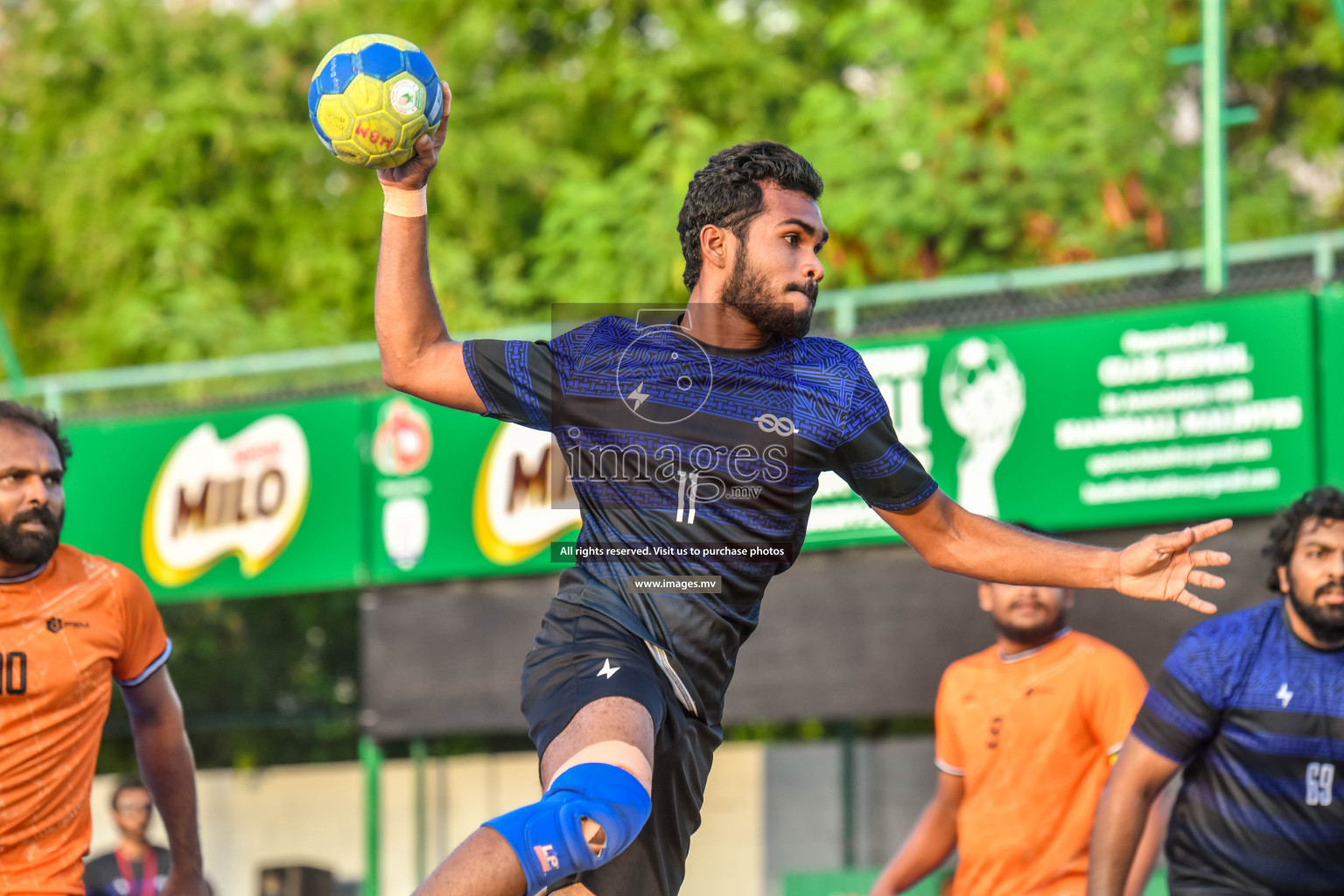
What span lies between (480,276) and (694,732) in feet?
48.1

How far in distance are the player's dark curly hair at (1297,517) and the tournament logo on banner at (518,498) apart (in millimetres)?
5496

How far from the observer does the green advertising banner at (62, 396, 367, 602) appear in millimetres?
12305

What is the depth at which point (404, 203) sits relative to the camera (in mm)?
4336

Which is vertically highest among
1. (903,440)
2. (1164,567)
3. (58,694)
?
(903,440)

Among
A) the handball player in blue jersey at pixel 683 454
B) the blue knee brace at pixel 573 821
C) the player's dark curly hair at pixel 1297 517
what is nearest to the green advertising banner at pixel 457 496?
the player's dark curly hair at pixel 1297 517

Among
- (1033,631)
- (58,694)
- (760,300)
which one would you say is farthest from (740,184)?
(1033,631)

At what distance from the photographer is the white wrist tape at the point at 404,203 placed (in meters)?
4.32

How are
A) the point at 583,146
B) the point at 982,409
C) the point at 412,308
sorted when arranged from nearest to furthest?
1. the point at 412,308
2. the point at 982,409
3. the point at 583,146

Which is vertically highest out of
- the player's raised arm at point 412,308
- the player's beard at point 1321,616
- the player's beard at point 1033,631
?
the player's raised arm at point 412,308

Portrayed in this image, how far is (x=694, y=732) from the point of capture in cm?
436

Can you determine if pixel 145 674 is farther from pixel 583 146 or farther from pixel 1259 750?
pixel 583 146

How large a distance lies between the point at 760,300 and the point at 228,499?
8.79 m

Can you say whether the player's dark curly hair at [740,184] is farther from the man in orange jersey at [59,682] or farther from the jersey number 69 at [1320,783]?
the jersey number 69 at [1320,783]

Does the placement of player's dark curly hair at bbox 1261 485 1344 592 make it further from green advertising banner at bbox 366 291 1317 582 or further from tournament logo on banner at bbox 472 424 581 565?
tournament logo on banner at bbox 472 424 581 565
